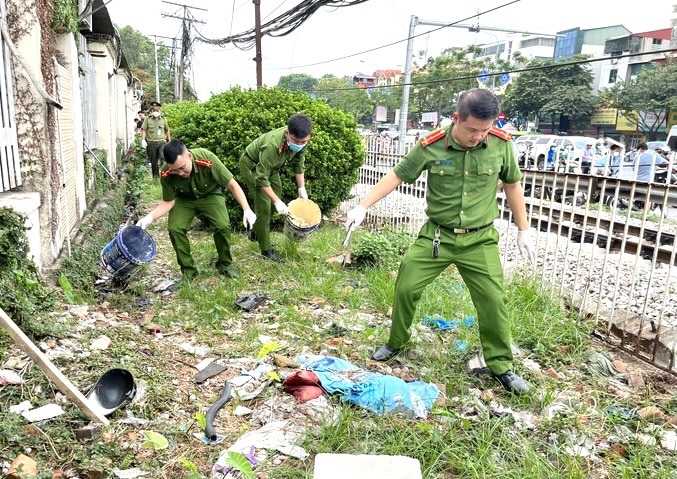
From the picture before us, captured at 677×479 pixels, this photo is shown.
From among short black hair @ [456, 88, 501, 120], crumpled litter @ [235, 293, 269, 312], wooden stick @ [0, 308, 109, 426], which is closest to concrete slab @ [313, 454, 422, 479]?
wooden stick @ [0, 308, 109, 426]

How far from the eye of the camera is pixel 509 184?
10.9 feet

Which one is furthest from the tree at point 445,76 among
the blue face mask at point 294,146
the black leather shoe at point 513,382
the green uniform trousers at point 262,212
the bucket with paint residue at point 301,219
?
the black leather shoe at point 513,382

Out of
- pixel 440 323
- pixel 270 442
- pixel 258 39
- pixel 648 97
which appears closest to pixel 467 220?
pixel 440 323

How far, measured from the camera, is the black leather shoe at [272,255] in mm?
5773

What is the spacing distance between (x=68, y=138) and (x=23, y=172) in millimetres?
1735

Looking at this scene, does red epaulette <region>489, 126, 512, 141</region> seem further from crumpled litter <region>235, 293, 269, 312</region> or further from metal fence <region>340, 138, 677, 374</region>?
crumpled litter <region>235, 293, 269, 312</region>

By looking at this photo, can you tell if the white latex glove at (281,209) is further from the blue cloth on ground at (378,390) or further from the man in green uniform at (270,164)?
the blue cloth on ground at (378,390)

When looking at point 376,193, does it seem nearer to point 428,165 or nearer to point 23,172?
point 428,165

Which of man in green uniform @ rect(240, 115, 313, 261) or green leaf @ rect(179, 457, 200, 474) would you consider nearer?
green leaf @ rect(179, 457, 200, 474)

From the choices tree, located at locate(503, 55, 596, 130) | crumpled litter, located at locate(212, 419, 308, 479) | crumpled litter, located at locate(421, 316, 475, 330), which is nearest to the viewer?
crumpled litter, located at locate(212, 419, 308, 479)

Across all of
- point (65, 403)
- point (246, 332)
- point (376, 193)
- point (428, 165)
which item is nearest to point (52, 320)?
point (65, 403)

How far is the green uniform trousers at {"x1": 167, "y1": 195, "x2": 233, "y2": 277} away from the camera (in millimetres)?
5074

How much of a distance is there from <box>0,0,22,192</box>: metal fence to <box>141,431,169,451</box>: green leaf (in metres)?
2.37

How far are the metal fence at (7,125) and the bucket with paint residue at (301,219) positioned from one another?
2246mm
